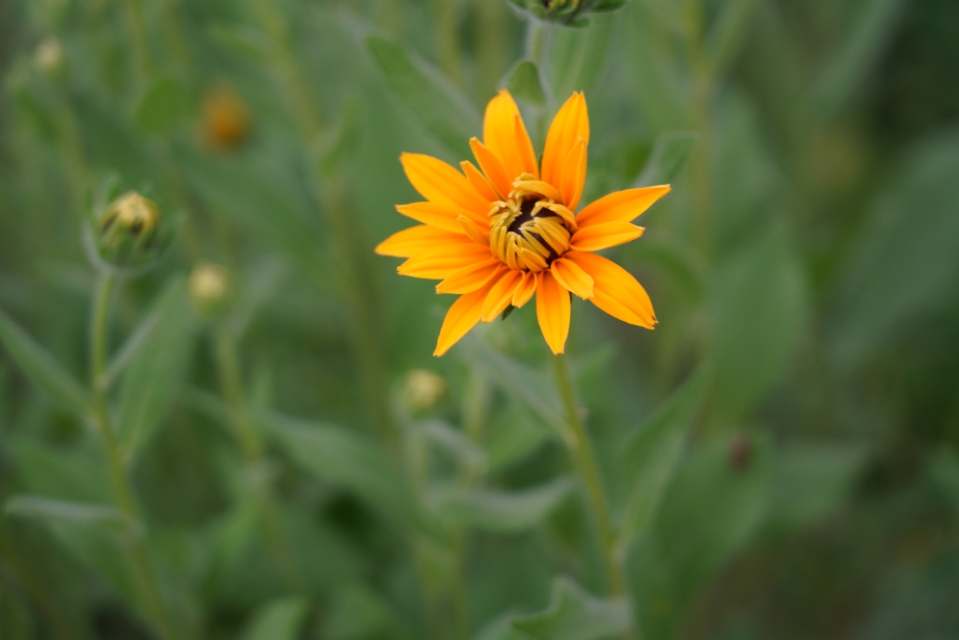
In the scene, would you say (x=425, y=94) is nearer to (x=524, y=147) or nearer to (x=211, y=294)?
(x=524, y=147)

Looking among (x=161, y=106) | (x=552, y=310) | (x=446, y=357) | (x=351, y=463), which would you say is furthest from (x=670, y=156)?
(x=161, y=106)

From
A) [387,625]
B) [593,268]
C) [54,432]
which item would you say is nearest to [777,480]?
[387,625]

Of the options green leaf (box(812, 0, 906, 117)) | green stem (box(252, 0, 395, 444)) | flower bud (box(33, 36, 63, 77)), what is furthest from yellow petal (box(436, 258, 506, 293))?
green leaf (box(812, 0, 906, 117))

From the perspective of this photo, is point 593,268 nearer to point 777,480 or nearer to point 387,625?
point 387,625

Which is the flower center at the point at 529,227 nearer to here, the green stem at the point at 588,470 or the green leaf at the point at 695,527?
the green stem at the point at 588,470

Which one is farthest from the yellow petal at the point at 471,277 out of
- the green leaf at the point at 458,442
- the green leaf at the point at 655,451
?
the green leaf at the point at 458,442

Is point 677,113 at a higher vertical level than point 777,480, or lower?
higher
